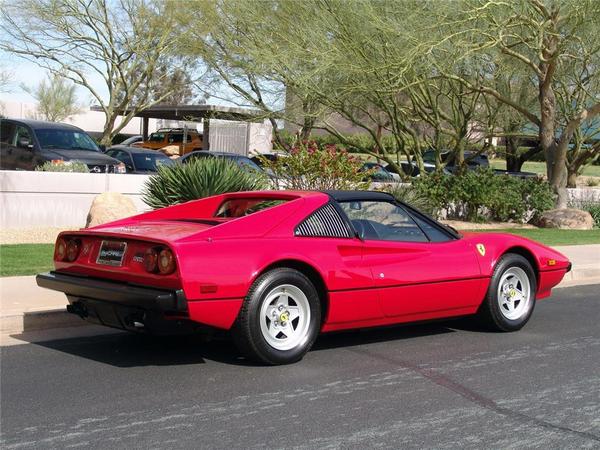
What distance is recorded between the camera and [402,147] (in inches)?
904

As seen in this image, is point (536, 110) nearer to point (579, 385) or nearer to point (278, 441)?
point (579, 385)

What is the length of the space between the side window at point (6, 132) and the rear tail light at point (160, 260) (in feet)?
48.9

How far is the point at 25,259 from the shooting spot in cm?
1127

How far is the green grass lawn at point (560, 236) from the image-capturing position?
55.7 ft

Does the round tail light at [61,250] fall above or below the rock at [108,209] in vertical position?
below

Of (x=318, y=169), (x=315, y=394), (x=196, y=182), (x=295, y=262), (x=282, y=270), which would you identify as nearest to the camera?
(x=315, y=394)

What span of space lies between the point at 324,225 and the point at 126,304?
177 cm

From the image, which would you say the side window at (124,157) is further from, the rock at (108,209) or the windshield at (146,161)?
the rock at (108,209)

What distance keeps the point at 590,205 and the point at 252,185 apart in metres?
12.2

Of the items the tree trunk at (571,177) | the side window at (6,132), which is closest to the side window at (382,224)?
the side window at (6,132)

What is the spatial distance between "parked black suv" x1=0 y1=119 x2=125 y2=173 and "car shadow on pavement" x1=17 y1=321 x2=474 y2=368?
1212 centimetres

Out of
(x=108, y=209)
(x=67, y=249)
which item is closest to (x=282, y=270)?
(x=67, y=249)

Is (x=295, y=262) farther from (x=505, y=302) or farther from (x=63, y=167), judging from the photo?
(x=63, y=167)

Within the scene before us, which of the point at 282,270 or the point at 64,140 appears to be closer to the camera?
the point at 282,270
